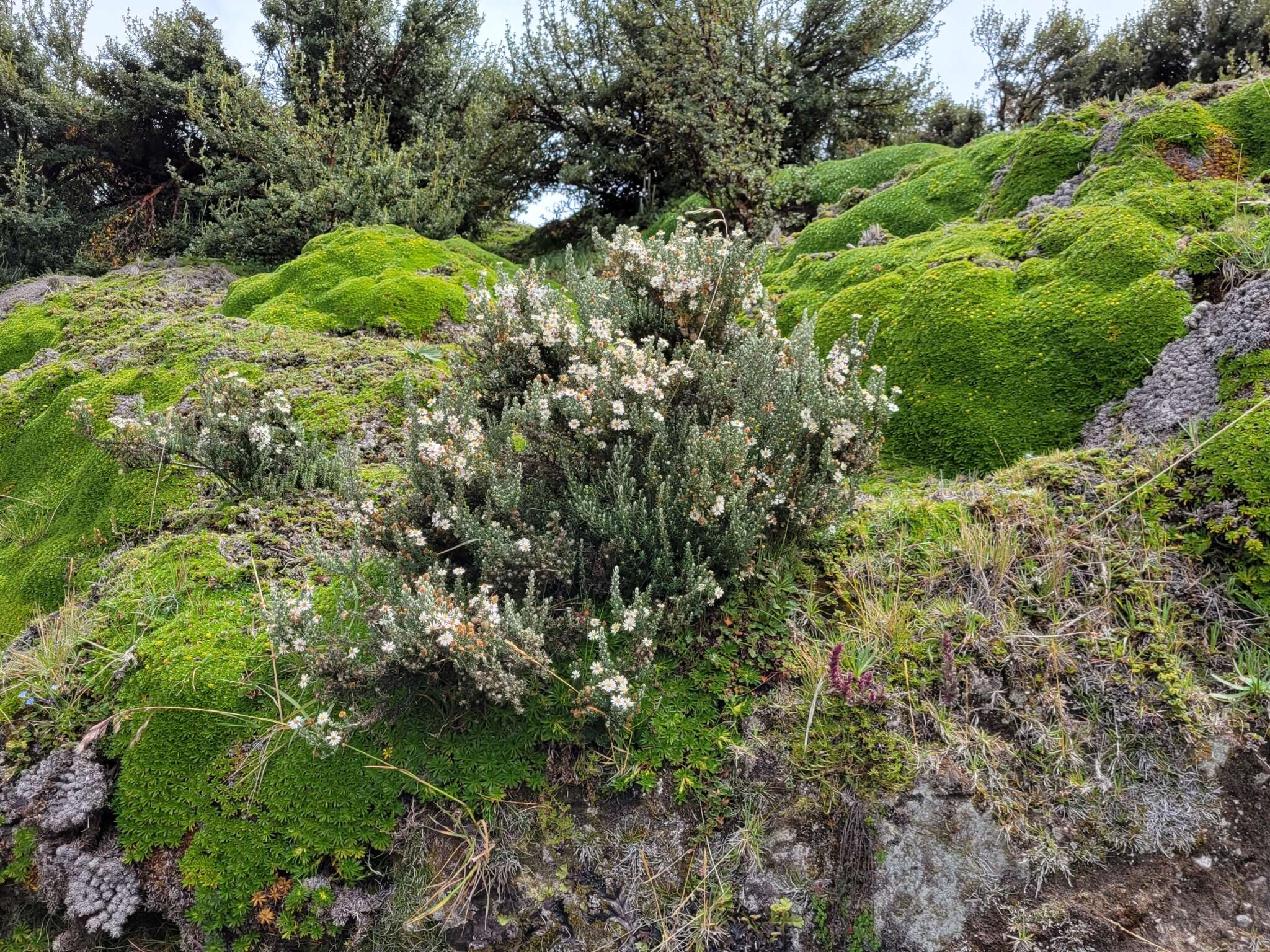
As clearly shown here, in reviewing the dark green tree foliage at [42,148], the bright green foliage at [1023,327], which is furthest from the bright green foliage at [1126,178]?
the dark green tree foliage at [42,148]

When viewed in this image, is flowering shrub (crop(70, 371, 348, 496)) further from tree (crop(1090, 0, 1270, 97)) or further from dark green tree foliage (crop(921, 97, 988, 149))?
tree (crop(1090, 0, 1270, 97))

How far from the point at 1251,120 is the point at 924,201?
105 inches

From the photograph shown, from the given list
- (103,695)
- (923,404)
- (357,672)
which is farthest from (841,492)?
(103,695)

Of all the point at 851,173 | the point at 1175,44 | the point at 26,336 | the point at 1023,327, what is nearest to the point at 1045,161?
the point at 1023,327

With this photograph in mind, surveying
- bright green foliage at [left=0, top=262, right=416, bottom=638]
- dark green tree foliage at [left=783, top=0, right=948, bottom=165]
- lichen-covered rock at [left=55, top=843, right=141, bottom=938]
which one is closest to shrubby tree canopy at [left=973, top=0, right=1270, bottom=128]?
dark green tree foliage at [left=783, top=0, right=948, bottom=165]

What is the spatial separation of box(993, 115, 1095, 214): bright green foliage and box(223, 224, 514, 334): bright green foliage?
196 inches

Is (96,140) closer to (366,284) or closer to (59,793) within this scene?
(366,284)

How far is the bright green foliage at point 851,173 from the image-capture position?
9.73m

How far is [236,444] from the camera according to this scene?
449 centimetres

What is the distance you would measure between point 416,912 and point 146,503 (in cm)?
351

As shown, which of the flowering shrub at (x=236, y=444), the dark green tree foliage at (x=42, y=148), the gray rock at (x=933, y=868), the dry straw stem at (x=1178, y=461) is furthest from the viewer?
the dark green tree foliage at (x=42, y=148)

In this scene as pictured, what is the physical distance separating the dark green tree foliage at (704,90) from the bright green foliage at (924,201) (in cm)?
261

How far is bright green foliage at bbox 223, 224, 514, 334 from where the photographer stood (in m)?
7.34

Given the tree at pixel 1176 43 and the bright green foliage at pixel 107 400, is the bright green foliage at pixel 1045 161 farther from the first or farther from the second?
the tree at pixel 1176 43
